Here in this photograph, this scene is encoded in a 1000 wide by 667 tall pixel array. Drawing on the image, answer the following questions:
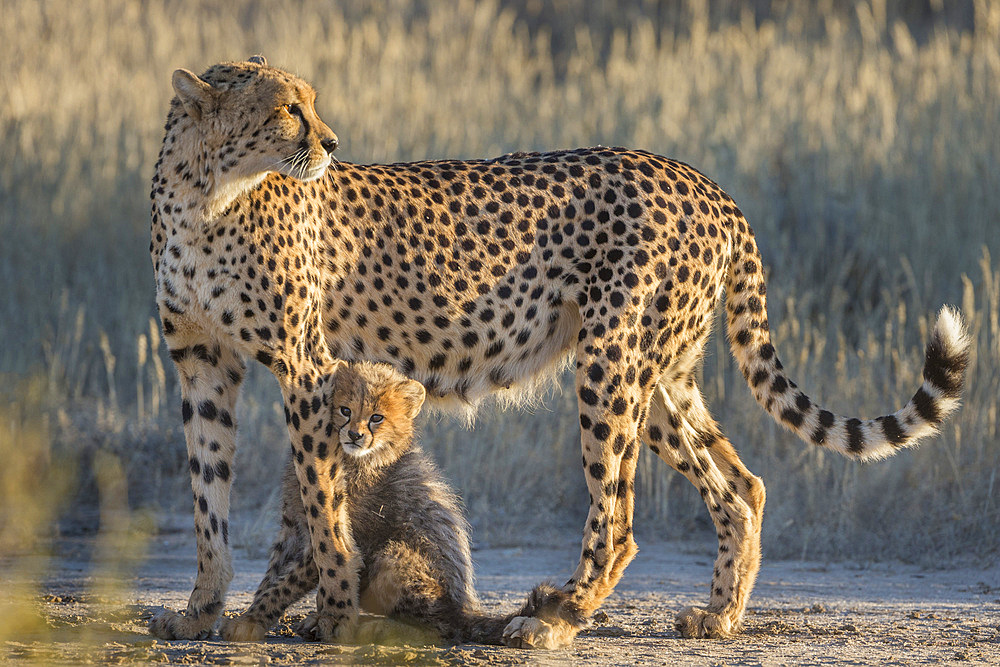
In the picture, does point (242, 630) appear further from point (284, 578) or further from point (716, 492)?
point (716, 492)

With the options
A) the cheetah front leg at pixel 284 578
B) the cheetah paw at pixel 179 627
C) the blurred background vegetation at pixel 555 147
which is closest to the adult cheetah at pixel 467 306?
the cheetah paw at pixel 179 627

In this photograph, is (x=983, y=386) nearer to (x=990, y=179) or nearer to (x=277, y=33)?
(x=990, y=179)

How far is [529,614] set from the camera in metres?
3.65

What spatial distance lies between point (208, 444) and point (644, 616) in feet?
4.93

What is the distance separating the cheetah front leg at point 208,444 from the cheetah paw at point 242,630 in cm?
10

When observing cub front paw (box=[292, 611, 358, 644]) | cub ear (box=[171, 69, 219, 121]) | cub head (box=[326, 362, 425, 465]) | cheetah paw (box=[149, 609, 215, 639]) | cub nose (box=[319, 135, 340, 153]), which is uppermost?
cub ear (box=[171, 69, 219, 121])

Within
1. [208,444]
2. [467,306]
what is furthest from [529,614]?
[208,444]

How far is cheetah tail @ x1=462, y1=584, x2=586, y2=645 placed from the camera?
11.6 ft

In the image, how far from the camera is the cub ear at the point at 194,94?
11.3 ft

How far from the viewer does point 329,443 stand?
11.7ft

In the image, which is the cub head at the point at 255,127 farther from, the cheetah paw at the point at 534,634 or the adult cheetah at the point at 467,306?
the cheetah paw at the point at 534,634

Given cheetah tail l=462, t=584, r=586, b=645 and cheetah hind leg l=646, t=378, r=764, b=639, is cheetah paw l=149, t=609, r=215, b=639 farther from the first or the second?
cheetah hind leg l=646, t=378, r=764, b=639

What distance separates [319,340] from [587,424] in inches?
32.9

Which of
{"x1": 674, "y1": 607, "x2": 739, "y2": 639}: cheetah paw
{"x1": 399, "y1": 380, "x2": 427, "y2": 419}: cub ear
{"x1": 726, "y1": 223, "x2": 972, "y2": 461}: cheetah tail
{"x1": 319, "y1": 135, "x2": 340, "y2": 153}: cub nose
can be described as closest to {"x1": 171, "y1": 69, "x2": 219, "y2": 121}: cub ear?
{"x1": 319, "y1": 135, "x2": 340, "y2": 153}: cub nose
